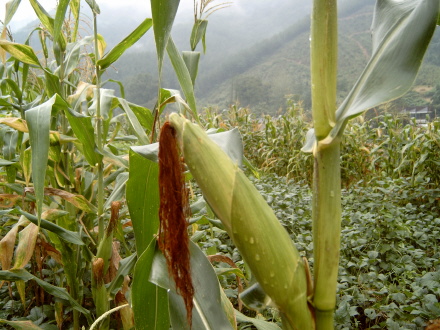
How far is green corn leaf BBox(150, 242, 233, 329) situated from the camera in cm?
50

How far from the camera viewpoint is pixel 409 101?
500cm

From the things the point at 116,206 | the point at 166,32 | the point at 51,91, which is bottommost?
the point at 116,206

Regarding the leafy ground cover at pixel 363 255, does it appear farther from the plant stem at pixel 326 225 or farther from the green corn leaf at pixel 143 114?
the green corn leaf at pixel 143 114

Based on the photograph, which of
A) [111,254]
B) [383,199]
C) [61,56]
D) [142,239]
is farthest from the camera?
[383,199]

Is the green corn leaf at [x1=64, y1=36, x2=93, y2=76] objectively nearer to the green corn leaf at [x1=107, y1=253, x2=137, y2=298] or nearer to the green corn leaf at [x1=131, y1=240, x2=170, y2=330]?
the green corn leaf at [x1=107, y1=253, x2=137, y2=298]

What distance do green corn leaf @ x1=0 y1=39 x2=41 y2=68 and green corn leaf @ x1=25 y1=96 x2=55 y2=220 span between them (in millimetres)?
362

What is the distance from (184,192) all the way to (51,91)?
2.79ft

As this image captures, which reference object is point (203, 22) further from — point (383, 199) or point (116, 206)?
point (383, 199)

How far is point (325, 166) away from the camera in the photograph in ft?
1.29

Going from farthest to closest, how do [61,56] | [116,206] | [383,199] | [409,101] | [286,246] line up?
[409,101], [383,199], [61,56], [116,206], [286,246]

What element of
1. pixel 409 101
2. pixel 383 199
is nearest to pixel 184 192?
pixel 383 199

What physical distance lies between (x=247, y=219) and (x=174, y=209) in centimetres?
11

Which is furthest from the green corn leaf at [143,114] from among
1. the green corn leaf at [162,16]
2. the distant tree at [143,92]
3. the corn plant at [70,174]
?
the distant tree at [143,92]

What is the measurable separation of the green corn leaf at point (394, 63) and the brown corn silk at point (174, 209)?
17cm
